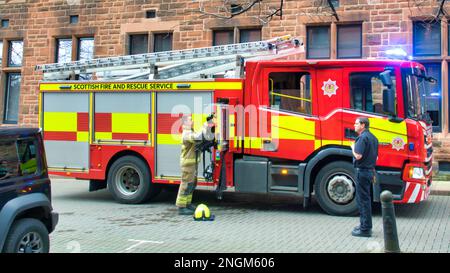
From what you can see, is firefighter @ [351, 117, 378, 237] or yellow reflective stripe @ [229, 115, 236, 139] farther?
yellow reflective stripe @ [229, 115, 236, 139]

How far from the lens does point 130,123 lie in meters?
9.91

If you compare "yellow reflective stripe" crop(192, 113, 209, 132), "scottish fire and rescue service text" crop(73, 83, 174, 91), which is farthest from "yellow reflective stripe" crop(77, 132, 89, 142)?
"yellow reflective stripe" crop(192, 113, 209, 132)

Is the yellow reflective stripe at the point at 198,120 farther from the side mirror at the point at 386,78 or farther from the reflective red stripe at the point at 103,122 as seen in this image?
the side mirror at the point at 386,78

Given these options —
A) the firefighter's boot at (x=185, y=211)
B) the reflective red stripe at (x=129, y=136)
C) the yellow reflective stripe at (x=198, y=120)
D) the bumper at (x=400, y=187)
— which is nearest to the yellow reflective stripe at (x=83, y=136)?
the reflective red stripe at (x=129, y=136)

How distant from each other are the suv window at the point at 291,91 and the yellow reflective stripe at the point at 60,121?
4308 mm

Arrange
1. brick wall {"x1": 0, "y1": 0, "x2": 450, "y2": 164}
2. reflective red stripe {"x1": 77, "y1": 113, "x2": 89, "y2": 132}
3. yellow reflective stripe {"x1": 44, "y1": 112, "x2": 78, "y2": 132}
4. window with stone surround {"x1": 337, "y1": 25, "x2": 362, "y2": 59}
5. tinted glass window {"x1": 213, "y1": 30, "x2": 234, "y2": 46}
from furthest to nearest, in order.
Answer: tinted glass window {"x1": 213, "y1": 30, "x2": 234, "y2": 46} → window with stone surround {"x1": 337, "y1": 25, "x2": 362, "y2": 59} → brick wall {"x1": 0, "y1": 0, "x2": 450, "y2": 164} → yellow reflective stripe {"x1": 44, "y1": 112, "x2": 78, "y2": 132} → reflective red stripe {"x1": 77, "y1": 113, "x2": 89, "y2": 132}

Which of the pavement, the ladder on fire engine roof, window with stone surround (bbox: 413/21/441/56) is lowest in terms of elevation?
the pavement

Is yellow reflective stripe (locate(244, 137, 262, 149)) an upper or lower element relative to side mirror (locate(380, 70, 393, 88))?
lower

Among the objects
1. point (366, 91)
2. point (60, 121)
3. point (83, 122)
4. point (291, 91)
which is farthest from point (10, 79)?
point (366, 91)

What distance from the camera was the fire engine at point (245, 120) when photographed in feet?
27.0

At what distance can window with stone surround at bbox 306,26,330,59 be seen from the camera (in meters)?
14.1

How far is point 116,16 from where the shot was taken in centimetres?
1622

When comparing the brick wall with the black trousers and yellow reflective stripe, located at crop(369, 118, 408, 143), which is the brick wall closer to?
yellow reflective stripe, located at crop(369, 118, 408, 143)
